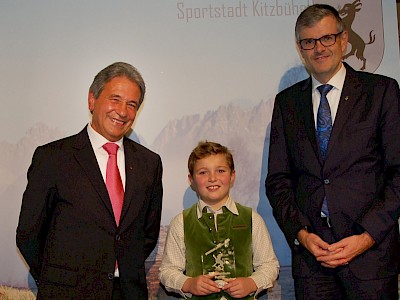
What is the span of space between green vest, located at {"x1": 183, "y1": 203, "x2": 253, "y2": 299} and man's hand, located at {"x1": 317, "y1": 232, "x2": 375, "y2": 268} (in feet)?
1.69

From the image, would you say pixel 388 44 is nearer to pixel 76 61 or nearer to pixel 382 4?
pixel 382 4

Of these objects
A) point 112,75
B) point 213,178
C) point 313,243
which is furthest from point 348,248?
point 112,75

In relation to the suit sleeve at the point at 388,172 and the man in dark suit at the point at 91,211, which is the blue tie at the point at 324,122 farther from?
the man in dark suit at the point at 91,211

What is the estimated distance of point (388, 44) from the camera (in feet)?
11.4

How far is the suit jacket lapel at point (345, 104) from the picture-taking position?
8.18ft

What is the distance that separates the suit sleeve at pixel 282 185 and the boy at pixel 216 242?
0.69 feet

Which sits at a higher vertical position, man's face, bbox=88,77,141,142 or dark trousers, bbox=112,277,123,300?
man's face, bbox=88,77,141,142

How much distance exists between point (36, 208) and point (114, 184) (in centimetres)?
Answer: 36

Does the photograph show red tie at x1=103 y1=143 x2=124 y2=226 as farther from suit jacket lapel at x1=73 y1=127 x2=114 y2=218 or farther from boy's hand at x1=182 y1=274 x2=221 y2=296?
boy's hand at x1=182 y1=274 x2=221 y2=296

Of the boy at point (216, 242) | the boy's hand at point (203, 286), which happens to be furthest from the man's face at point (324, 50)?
the boy's hand at point (203, 286)

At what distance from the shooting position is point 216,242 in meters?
2.78

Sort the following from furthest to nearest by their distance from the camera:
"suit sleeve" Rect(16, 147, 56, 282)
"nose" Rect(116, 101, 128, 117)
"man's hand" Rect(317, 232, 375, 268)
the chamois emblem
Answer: the chamois emblem, "nose" Rect(116, 101, 128, 117), "suit sleeve" Rect(16, 147, 56, 282), "man's hand" Rect(317, 232, 375, 268)

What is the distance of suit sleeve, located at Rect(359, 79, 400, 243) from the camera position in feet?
7.77

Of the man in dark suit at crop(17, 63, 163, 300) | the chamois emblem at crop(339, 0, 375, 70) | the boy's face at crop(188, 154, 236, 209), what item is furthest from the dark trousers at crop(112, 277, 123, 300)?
the chamois emblem at crop(339, 0, 375, 70)
